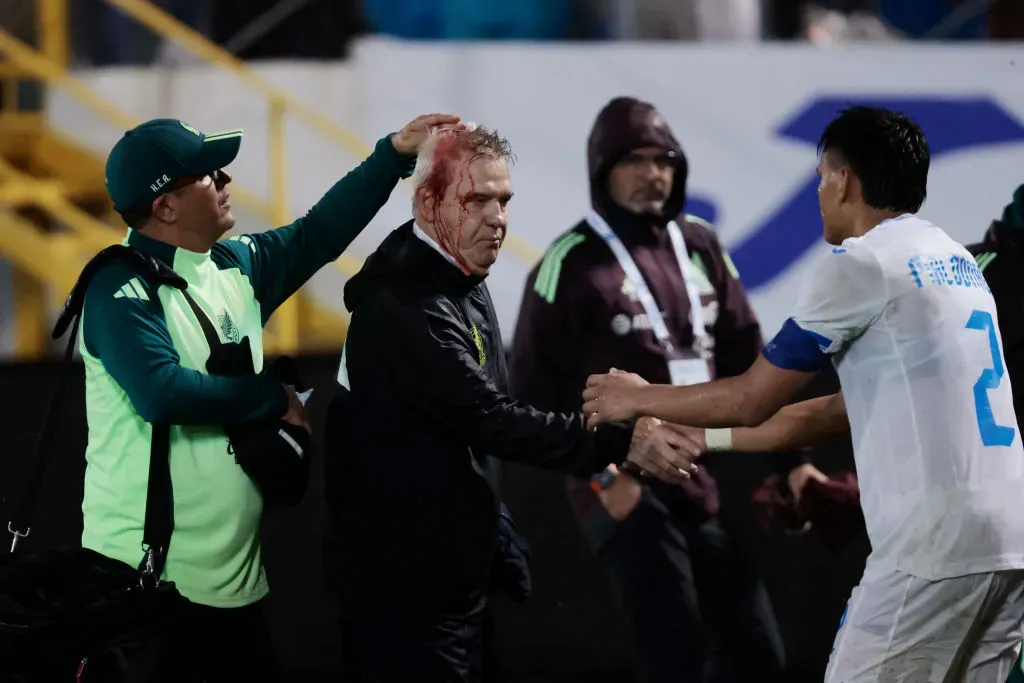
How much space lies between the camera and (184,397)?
3.12 m

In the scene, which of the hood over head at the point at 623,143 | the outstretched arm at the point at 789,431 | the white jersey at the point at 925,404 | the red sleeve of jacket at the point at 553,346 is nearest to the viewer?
the white jersey at the point at 925,404

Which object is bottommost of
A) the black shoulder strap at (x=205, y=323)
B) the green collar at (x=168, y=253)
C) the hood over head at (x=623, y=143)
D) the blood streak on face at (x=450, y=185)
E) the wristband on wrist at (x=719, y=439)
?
the wristband on wrist at (x=719, y=439)

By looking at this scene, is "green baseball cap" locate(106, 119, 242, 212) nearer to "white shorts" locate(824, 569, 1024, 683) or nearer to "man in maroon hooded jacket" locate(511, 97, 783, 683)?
"man in maroon hooded jacket" locate(511, 97, 783, 683)

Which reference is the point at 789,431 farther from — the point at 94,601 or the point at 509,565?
the point at 94,601

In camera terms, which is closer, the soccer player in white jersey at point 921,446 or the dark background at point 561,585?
the soccer player in white jersey at point 921,446

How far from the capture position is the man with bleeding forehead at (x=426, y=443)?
316cm

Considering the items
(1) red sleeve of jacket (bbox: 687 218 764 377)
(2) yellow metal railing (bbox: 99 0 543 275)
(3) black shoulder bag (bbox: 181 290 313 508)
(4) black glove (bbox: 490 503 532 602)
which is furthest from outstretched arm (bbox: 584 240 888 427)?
(2) yellow metal railing (bbox: 99 0 543 275)

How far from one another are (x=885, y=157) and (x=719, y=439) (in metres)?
0.83

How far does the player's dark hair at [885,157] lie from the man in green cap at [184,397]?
4.60 ft

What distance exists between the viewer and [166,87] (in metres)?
5.70

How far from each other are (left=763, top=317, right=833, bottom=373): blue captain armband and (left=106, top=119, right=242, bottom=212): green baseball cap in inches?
54.5

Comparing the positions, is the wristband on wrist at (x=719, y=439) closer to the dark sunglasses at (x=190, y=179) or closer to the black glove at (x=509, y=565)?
the black glove at (x=509, y=565)

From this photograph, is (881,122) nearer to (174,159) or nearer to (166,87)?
(174,159)

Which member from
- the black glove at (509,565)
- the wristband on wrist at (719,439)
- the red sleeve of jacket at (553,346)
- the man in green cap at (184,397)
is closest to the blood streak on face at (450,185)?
the man in green cap at (184,397)
